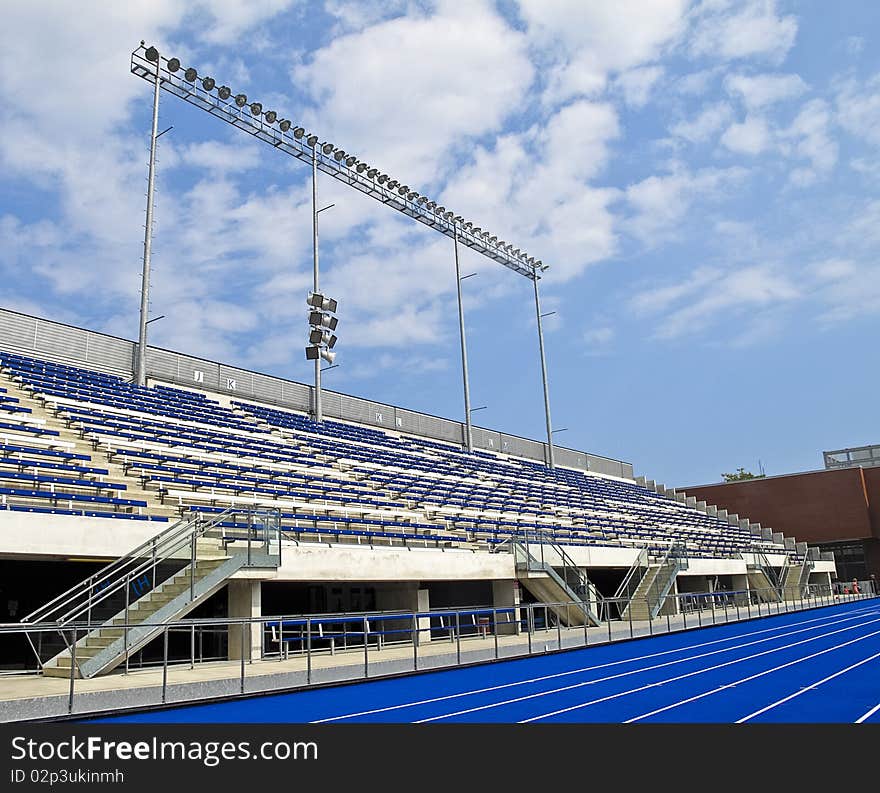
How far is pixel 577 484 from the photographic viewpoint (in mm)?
37531

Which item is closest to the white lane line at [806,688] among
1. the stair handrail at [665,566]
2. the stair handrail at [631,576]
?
the stair handrail at [665,566]

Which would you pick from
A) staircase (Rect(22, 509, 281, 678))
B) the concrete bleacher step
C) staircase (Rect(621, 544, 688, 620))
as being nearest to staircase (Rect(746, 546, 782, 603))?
staircase (Rect(621, 544, 688, 620))

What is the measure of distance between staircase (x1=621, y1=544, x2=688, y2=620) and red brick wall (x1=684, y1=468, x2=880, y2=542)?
23722 mm

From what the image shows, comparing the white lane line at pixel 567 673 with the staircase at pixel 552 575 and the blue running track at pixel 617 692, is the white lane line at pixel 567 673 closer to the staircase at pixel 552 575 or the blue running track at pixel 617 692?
the blue running track at pixel 617 692

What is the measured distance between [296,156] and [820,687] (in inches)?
1043

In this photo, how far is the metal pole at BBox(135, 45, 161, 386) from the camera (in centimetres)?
2344

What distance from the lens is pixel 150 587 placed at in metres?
13.0

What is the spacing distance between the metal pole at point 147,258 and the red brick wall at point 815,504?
3612cm

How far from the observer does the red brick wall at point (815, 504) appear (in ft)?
145

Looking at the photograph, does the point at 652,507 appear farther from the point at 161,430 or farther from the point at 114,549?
the point at 114,549

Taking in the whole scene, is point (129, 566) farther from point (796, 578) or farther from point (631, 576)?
point (796, 578)

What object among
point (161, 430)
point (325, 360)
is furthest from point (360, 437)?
point (161, 430)

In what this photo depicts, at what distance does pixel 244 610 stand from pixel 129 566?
2369mm
